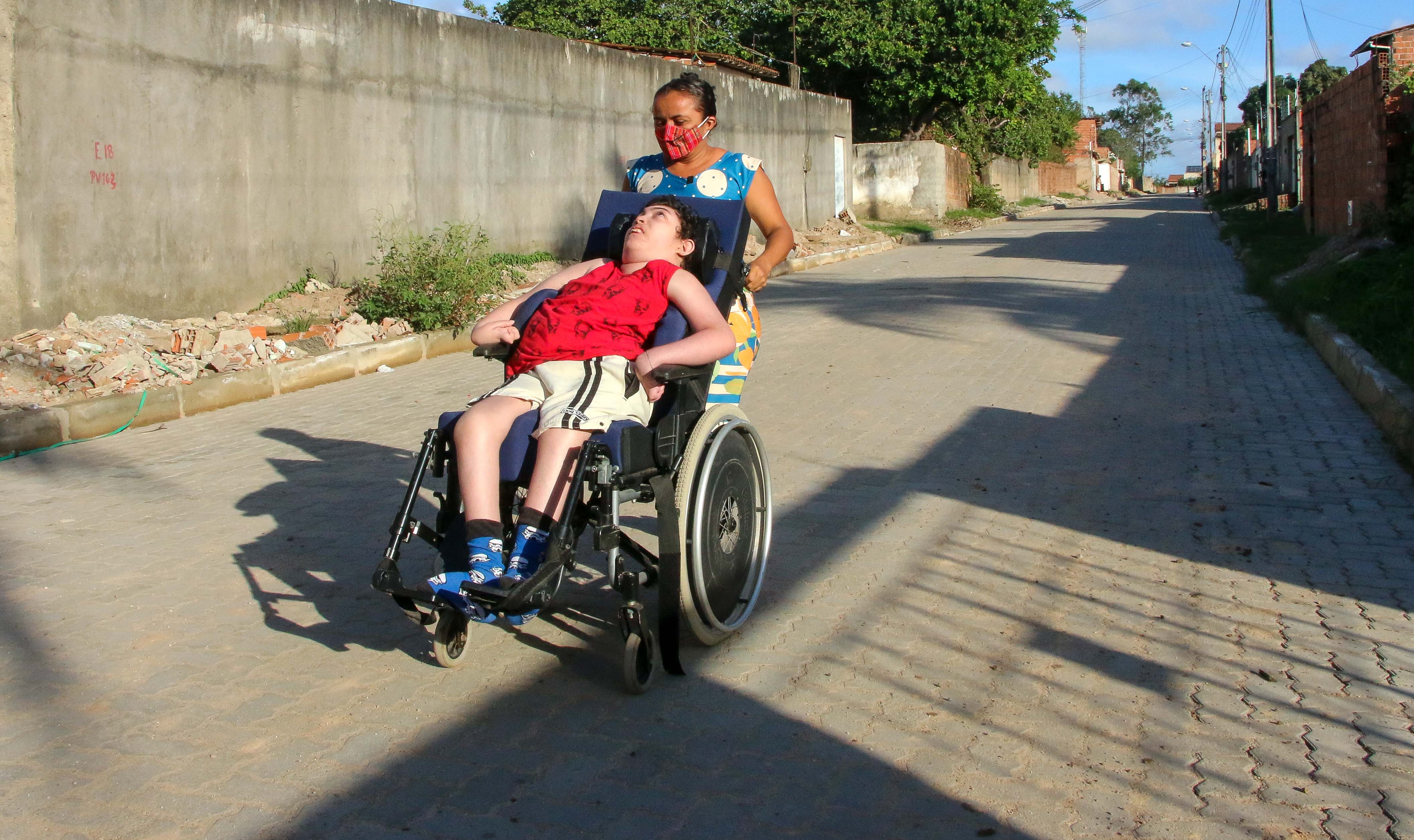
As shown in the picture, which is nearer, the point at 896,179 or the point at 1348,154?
the point at 1348,154

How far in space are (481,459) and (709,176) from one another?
5.75 ft

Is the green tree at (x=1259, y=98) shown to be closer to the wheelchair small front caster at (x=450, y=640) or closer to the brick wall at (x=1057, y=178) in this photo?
the brick wall at (x=1057, y=178)

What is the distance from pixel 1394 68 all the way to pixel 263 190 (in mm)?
14662

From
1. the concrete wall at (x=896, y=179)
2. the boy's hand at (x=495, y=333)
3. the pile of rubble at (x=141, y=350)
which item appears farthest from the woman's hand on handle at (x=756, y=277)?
the concrete wall at (x=896, y=179)

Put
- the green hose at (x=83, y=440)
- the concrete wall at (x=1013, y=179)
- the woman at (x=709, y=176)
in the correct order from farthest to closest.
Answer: the concrete wall at (x=1013, y=179) → the green hose at (x=83, y=440) → the woman at (x=709, y=176)

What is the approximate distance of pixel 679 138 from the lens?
4.58m

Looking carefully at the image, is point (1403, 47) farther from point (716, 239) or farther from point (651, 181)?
point (716, 239)

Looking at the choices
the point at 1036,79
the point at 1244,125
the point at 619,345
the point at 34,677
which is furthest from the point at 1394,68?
the point at 1244,125

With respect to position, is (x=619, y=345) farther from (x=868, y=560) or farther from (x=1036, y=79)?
(x=1036, y=79)

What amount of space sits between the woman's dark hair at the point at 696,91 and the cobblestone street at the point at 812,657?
1807 millimetres

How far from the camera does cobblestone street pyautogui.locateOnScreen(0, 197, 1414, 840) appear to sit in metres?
2.82

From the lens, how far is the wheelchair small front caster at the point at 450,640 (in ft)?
11.7

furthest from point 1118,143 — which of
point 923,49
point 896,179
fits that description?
point 896,179

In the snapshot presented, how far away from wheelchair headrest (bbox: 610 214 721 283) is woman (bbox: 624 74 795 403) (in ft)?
0.89
